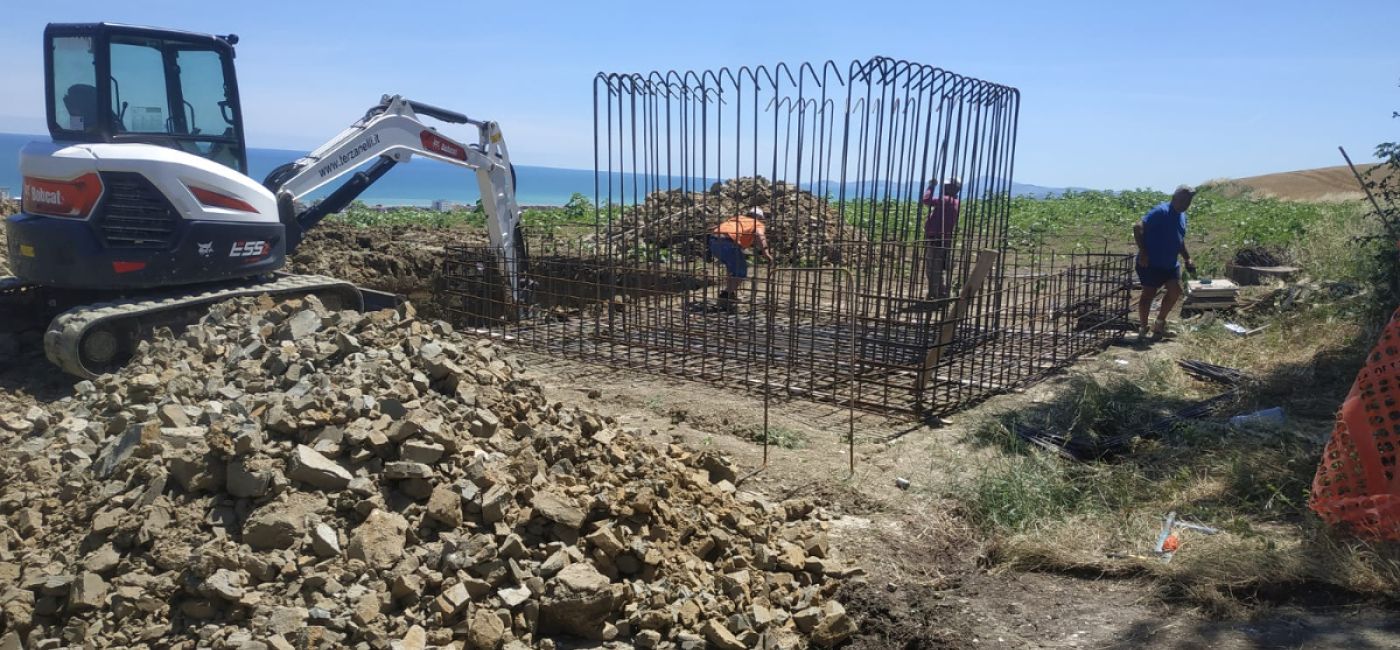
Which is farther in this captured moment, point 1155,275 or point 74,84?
point 1155,275

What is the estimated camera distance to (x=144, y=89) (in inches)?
311

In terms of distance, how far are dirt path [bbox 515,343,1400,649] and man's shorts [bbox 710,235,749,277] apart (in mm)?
3436

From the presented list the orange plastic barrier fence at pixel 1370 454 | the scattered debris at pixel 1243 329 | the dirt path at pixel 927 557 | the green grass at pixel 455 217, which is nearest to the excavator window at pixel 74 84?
the dirt path at pixel 927 557

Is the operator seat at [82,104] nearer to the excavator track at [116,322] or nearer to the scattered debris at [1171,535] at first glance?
the excavator track at [116,322]

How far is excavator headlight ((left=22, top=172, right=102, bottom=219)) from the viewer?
7117 millimetres

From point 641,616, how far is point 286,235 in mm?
6659

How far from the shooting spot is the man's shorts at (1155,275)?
964 cm

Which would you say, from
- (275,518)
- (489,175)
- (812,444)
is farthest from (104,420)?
(489,175)

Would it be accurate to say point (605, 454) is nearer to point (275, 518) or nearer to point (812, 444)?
point (275, 518)

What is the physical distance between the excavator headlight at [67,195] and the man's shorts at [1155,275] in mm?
9244

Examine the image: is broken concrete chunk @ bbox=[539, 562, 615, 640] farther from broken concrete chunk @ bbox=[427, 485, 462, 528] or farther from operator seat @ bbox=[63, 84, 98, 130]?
operator seat @ bbox=[63, 84, 98, 130]

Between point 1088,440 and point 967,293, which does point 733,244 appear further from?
point 1088,440

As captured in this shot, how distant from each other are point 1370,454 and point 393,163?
8577 millimetres

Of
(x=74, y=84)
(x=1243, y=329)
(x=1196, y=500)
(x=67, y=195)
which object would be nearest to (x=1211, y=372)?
(x=1243, y=329)
